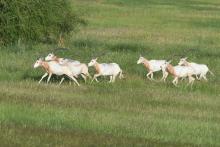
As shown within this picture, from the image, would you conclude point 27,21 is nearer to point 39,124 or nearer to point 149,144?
point 39,124

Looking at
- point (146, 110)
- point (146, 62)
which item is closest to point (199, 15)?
point (146, 62)

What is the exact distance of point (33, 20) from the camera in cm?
3325

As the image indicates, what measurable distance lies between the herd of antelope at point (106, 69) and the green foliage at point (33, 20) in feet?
31.7

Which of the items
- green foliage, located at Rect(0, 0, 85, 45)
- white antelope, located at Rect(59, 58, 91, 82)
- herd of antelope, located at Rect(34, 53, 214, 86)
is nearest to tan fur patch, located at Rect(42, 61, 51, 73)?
herd of antelope, located at Rect(34, 53, 214, 86)

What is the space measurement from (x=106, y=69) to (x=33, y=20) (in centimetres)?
1168

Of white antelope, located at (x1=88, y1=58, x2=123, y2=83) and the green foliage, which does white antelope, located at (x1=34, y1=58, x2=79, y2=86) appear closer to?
white antelope, located at (x1=88, y1=58, x2=123, y2=83)

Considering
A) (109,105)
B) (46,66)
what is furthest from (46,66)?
(109,105)

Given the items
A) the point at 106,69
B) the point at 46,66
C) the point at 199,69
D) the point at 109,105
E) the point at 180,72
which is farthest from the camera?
the point at 199,69

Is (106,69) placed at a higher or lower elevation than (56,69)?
lower

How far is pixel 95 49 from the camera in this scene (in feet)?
103

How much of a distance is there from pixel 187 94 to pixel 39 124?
7.17 metres

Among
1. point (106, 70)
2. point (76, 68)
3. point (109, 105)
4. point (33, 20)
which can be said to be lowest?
point (109, 105)

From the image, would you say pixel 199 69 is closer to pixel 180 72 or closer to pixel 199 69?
pixel 199 69

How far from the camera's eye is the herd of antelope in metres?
21.6
